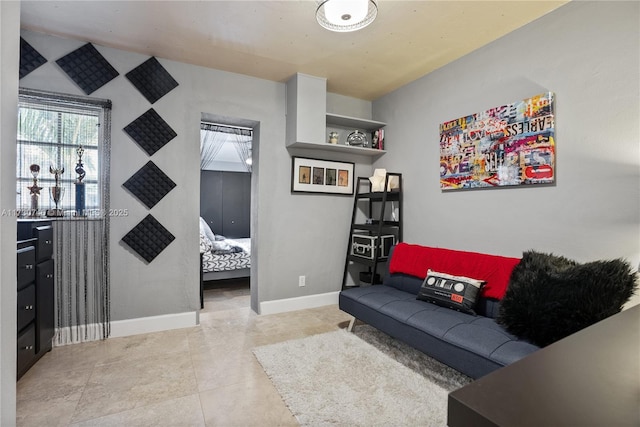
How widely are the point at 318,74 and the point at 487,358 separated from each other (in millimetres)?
2895

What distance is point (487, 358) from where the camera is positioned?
1608mm

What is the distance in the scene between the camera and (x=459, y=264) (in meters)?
2.49

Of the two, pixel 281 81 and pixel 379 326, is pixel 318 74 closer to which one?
pixel 281 81

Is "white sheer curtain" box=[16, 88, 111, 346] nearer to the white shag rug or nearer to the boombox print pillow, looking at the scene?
the white shag rug

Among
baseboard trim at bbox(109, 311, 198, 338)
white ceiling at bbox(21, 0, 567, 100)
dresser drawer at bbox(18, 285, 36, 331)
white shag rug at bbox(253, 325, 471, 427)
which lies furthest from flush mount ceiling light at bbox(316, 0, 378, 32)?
baseboard trim at bbox(109, 311, 198, 338)

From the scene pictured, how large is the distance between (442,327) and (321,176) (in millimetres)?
2224

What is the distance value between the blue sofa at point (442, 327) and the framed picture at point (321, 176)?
1369 mm

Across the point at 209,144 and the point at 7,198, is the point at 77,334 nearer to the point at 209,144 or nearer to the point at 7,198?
the point at 7,198

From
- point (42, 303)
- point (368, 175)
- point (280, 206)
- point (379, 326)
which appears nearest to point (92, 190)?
point (42, 303)

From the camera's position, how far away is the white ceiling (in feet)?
6.97

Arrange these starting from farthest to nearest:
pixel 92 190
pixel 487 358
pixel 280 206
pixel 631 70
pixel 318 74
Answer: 1. pixel 280 206
2. pixel 318 74
3. pixel 92 190
4. pixel 631 70
5. pixel 487 358

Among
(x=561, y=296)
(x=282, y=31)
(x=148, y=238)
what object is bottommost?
(x=561, y=296)

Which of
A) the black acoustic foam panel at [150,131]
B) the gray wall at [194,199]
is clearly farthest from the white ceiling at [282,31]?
the black acoustic foam panel at [150,131]

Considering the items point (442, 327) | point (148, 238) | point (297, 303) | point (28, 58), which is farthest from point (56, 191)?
point (442, 327)
